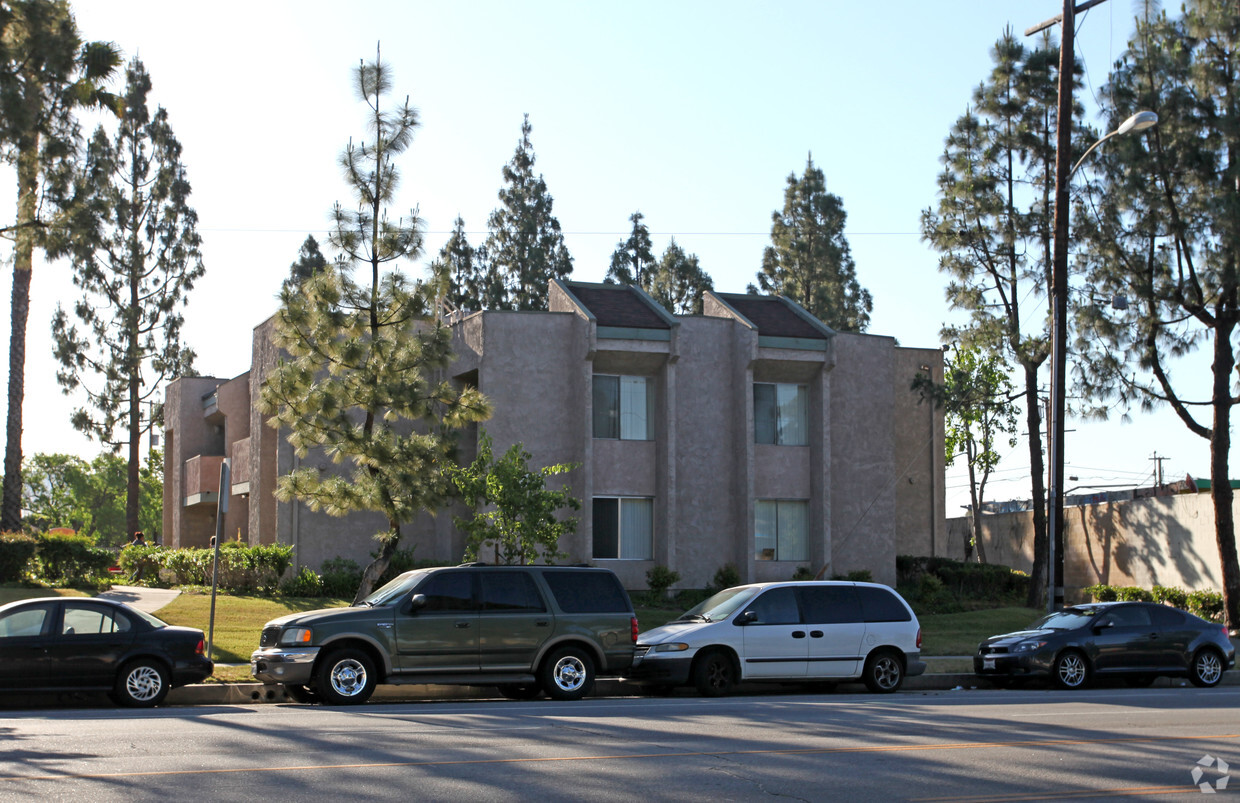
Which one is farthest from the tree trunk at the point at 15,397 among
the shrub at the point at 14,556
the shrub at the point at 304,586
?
the shrub at the point at 304,586

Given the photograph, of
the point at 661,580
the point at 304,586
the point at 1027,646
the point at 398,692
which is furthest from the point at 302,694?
the point at 661,580

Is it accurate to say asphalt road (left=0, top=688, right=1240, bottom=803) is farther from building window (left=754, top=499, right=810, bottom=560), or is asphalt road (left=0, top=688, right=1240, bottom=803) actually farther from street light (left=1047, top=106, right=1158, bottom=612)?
building window (left=754, top=499, right=810, bottom=560)

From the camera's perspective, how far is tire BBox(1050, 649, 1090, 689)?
60.2ft

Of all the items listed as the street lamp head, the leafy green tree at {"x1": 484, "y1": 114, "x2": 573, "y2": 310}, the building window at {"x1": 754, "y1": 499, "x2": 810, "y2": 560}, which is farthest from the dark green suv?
the leafy green tree at {"x1": 484, "y1": 114, "x2": 573, "y2": 310}

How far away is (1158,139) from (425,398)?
1657 centimetres

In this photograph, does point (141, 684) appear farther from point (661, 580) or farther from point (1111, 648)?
point (661, 580)

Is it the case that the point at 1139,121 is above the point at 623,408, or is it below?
above

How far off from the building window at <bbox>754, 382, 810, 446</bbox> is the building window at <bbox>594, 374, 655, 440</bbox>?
10.0 ft

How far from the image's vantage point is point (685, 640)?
16.3 meters

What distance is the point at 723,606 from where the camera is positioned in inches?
668

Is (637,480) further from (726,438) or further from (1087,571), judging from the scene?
(1087,571)

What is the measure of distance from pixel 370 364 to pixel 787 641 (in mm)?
9920

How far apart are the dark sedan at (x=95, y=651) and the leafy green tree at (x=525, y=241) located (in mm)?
37433

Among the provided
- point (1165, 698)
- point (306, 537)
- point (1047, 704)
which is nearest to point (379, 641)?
point (1047, 704)
